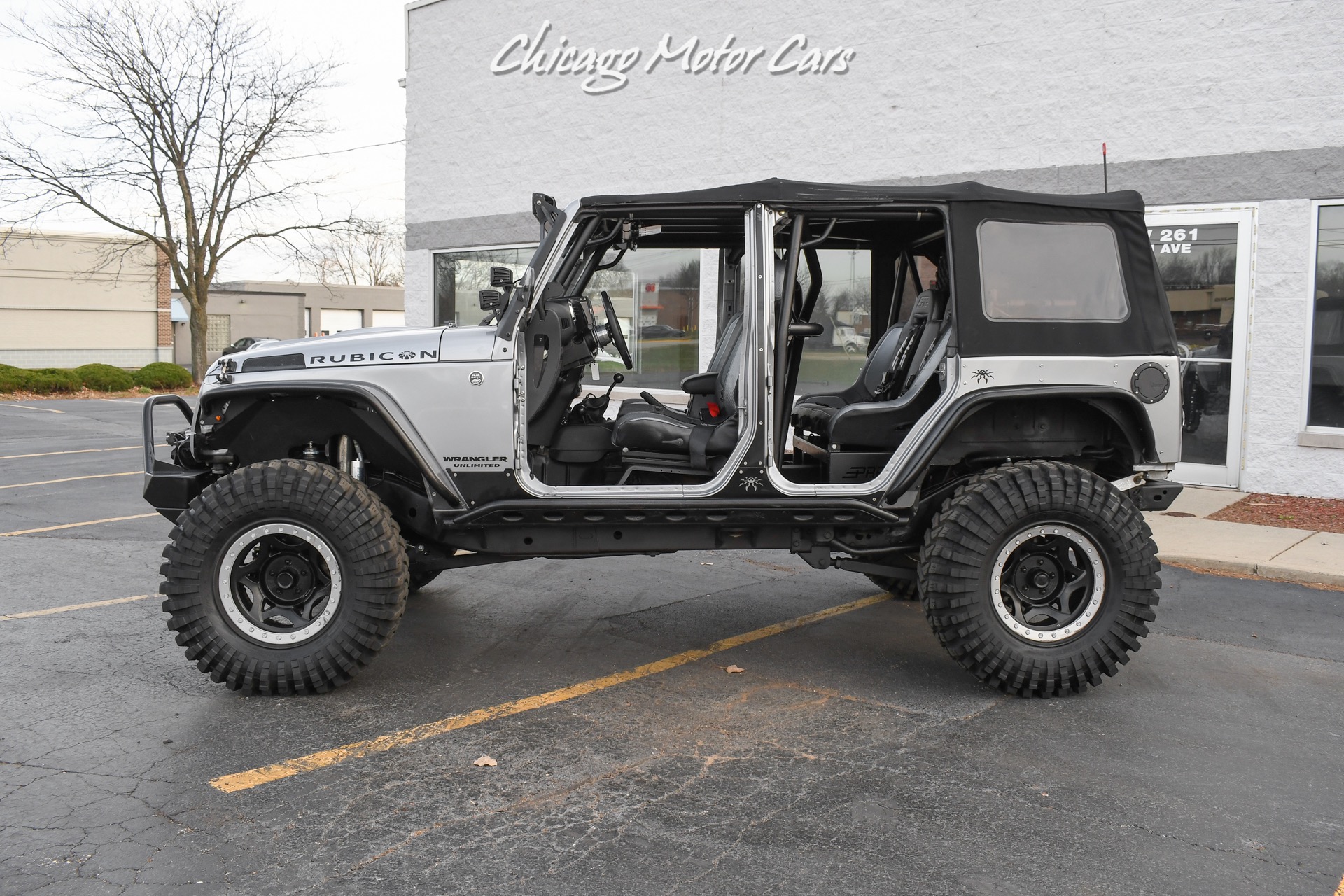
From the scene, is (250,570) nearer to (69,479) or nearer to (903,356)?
(903,356)

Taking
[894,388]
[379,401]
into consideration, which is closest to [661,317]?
[894,388]

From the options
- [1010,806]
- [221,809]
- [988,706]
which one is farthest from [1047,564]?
[221,809]

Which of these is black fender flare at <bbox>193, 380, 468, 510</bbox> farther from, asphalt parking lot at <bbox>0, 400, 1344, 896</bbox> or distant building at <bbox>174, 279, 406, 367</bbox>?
distant building at <bbox>174, 279, 406, 367</bbox>

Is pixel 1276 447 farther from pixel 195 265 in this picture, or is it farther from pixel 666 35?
pixel 195 265

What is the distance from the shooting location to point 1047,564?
5.29 metres

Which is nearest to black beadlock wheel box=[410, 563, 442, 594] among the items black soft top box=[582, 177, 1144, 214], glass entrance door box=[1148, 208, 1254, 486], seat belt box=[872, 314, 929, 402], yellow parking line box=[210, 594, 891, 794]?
yellow parking line box=[210, 594, 891, 794]

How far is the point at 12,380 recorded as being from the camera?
28391mm

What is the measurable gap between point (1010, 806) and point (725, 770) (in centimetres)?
103

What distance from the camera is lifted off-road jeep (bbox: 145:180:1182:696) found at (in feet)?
16.4

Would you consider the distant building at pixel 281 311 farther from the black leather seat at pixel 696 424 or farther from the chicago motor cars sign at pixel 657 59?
the black leather seat at pixel 696 424

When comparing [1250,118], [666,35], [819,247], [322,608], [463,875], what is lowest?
[463,875]

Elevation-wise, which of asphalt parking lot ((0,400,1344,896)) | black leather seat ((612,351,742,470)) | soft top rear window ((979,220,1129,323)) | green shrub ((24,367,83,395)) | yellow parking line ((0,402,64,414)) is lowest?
asphalt parking lot ((0,400,1344,896))

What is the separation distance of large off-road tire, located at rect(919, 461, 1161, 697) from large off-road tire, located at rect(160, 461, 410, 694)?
2.51 meters

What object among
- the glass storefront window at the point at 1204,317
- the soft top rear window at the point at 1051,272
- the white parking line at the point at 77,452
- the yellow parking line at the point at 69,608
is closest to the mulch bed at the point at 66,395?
the white parking line at the point at 77,452
